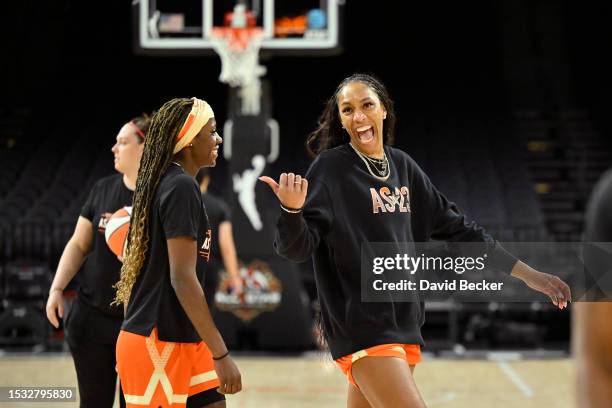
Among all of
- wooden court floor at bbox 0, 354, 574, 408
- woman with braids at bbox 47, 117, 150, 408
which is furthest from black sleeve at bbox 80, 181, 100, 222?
wooden court floor at bbox 0, 354, 574, 408

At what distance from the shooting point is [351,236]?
10.0ft

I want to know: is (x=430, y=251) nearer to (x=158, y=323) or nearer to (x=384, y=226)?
(x=384, y=226)

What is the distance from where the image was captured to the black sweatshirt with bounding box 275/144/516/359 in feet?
9.97

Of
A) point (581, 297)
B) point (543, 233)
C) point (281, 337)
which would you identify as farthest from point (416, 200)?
point (543, 233)

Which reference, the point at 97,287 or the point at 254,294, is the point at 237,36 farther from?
the point at 97,287

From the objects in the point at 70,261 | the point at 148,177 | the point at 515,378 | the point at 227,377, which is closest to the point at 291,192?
the point at 148,177

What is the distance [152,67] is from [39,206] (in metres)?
5.71

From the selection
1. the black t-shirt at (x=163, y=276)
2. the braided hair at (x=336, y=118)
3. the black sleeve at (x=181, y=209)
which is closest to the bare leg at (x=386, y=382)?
the black t-shirt at (x=163, y=276)

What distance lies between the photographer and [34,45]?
49.8 feet

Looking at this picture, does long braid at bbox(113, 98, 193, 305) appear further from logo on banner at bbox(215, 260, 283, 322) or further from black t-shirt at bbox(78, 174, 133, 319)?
logo on banner at bbox(215, 260, 283, 322)

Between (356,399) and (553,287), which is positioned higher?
(553,287)

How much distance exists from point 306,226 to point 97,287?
1.18m

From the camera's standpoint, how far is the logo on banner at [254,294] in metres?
9.80

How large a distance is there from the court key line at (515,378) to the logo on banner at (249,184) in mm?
2969
